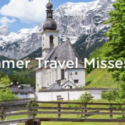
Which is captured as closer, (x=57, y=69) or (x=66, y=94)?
(x=66, y=94)

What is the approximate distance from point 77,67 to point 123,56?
6193 cm

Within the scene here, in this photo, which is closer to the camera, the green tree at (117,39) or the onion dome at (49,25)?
the green tree at (117,39)

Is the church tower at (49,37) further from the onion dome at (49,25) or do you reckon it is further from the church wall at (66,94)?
the church wall at (66,94)

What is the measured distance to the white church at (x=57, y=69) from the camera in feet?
310

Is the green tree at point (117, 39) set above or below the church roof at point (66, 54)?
below

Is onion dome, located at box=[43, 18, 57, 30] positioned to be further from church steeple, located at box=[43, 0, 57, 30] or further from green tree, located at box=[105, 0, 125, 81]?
green tree, located at box=[105, 0, 125, 81]

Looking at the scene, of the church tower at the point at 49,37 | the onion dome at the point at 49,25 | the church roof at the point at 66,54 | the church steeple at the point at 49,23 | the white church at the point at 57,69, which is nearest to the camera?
the white church at the point at 57,69

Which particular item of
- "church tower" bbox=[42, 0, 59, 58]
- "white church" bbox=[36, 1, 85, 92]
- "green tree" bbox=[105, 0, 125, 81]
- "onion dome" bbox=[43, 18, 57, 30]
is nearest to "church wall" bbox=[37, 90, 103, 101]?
"white church" bbox=[36, 1, 85, 92]

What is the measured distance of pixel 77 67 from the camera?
313ft

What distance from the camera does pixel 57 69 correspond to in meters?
102

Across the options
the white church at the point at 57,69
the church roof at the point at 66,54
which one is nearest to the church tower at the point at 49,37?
the white church at the point at 57,69

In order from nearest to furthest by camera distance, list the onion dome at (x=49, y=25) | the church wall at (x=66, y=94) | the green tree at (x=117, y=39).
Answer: the green tree at (x=117, y=39) < the church wall at (x=66, y=94) < the onion dome at (x=49, y=25)

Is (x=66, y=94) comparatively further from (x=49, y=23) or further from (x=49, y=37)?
(x=49, y=23)

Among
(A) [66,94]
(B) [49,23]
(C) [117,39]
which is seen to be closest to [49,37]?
(B) [49,23]
